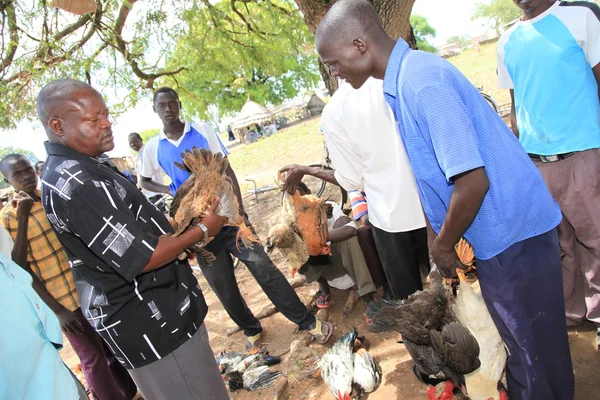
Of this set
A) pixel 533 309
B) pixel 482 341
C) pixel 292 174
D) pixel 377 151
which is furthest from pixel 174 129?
pixel 533 309

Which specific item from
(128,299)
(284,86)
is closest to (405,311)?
(128,299)

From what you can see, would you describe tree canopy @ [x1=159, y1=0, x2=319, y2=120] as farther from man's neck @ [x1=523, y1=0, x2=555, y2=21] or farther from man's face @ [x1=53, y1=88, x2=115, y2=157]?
man's face @ [x1=53, y1=88, x2=115, y2=157]

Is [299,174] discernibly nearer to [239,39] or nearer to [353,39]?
[353,39]

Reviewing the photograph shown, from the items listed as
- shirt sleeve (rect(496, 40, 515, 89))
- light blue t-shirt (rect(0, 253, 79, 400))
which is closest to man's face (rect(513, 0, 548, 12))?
shirt sleeve (rect(496, 40, 515, 89))

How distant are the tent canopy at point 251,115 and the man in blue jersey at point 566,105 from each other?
95.6ft

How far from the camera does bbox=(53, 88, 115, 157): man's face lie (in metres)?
1.80

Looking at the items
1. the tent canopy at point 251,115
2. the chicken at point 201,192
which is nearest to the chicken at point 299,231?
the chicken at point 201,192

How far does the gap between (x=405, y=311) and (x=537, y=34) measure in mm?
2001

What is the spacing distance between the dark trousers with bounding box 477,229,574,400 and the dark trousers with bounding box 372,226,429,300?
952 millimetres

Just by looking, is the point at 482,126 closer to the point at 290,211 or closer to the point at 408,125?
the point at 408,125

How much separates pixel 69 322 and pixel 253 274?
57.0 inches

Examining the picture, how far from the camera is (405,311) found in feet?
7.68

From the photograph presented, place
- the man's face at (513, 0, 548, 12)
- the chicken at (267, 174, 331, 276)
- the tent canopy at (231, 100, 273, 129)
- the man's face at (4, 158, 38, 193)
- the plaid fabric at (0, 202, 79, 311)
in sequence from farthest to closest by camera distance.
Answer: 1. the tent canopy at (231, 100, 273, 129)
2. the chicken at (267, 174, 331, 276)
3. the man's face at (4, 158, 38, 193)
4. the plaid fabric at (0, 202, 79, 311)
5. the man's face at (513, 0, 548, 12)

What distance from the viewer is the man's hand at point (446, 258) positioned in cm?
177
